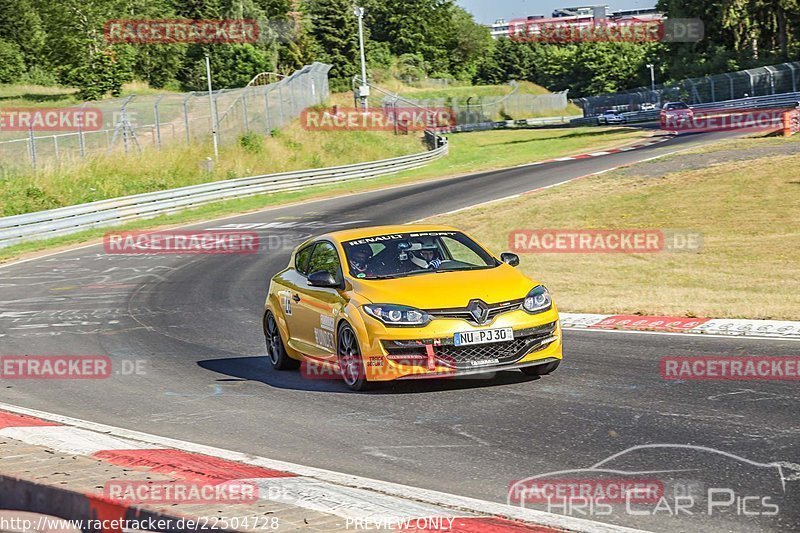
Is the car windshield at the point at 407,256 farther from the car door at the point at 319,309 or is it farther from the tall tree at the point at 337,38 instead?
the tall tree at the point at 337,38

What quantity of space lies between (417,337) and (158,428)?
7.72ft

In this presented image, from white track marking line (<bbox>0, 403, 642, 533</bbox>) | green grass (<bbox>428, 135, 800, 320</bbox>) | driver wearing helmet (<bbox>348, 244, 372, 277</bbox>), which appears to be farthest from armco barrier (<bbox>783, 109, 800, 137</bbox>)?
white track marking line (<bbox>0, 403, 642, 533</bbox>)

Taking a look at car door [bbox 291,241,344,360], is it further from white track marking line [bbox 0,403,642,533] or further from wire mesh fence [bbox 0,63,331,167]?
wire mesh fence [bbox 0,63,331,167]

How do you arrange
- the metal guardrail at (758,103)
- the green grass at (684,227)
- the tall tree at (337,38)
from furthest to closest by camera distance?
1. the tall tree at (337,38)
2. the metal guardrail at (758,103)
3. the green grass at (684,227)

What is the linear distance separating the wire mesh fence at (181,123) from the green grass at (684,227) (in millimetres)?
16503

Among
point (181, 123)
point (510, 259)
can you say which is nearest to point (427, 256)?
point (510, 259)

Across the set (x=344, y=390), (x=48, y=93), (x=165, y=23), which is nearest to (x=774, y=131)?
(x=344, y=390)

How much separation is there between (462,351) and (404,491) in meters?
3.32

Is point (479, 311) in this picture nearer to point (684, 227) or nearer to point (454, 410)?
point (454, 410)

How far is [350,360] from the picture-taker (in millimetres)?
10297

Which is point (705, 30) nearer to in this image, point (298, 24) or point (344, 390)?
point (298, 24)

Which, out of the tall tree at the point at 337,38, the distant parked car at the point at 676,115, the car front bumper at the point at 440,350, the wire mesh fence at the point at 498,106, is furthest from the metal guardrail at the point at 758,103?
the car front bumper at the point at 440,350

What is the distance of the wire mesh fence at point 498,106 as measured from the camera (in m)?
89.1

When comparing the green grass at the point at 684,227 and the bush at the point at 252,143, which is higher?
the bush at the point at 252,143
